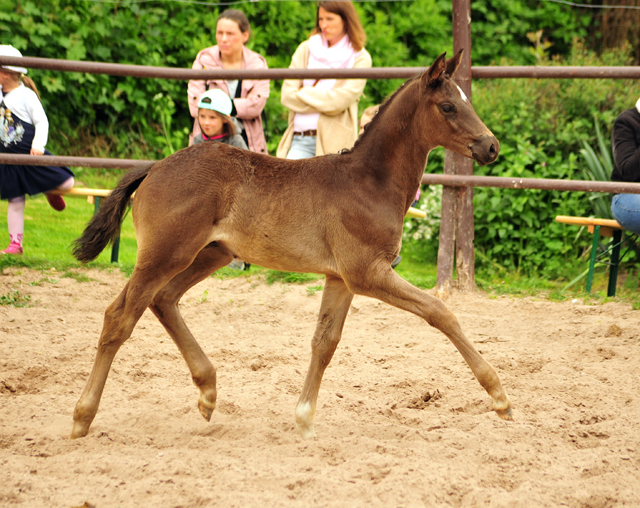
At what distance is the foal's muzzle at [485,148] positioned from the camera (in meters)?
3.13

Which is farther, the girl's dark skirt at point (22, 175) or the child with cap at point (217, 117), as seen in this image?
the girl's dark skirt at point (22, 175)

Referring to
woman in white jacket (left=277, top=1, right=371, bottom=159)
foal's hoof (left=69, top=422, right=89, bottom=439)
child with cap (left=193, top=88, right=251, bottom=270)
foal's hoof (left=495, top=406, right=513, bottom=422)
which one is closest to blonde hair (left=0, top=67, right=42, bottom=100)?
child with cap (left=193, top=88, right=251, bottom=270)

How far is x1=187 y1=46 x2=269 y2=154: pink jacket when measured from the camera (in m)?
6.27

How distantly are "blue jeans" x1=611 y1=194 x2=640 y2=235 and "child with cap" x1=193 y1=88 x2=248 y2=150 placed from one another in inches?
123

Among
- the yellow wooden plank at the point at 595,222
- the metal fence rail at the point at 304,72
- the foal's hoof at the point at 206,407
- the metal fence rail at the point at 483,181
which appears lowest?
the foal's hoof at the point at 206,407

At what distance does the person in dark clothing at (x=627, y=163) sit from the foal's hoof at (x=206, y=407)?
153 inches

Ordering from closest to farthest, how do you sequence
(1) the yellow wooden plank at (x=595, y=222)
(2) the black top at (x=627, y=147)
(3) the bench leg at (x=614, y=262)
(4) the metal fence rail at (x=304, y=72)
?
(4) the metal fence rail at (x=304, y=72), (2) the black top at (x=627, y=147), (1) the yellow wooden plank at (x=595, y=222), (3) the bench leg at (x=614, y=262)

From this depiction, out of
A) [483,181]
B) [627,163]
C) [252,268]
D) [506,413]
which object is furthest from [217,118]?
[506,413]

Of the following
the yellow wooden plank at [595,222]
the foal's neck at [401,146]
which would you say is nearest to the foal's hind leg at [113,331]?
the foal's neck at [401,146]

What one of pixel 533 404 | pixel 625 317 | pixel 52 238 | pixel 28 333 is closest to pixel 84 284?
pixel 28 333

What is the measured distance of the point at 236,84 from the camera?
639cm

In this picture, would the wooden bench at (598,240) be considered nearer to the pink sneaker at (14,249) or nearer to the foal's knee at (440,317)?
the foal's knee at (440,317)

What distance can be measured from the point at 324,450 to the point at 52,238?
4899 mm

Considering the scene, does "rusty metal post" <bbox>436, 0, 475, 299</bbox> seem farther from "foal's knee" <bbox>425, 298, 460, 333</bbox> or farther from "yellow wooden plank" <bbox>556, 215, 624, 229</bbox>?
"foal's knee" <bbox>425, 298, 460, 333</bbox>
